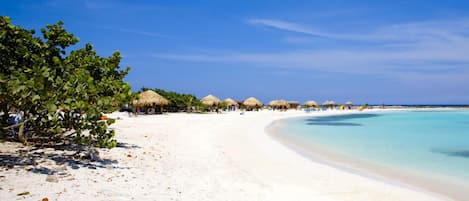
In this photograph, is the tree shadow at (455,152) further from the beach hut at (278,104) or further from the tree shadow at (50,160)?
the beach hut at (278,104)

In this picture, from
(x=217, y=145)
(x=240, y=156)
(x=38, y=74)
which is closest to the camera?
(x=38, y=74)

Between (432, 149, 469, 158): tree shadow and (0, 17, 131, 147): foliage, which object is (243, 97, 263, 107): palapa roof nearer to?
(432, 149, 469, 158): tree shadow

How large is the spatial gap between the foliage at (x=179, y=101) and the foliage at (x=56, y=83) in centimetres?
1891

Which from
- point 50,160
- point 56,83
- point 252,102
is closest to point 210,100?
point 252,102

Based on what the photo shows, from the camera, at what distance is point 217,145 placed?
834 cm

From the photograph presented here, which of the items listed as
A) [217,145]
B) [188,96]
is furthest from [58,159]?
[188,96]

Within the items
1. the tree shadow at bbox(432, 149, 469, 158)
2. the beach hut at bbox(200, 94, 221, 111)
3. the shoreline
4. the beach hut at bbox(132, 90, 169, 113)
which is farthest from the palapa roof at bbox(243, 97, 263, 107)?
the shoreline

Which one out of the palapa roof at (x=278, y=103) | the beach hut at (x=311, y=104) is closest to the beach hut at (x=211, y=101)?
the palapa roof at (x=278, y=103)

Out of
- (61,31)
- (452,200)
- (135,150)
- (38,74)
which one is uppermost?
(61,31)

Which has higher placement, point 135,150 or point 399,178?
point 135,150

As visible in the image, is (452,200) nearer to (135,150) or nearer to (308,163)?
(308,163)

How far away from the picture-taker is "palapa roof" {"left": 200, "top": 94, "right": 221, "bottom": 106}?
30289mm

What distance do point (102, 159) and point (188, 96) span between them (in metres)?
21.9

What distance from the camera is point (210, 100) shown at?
30.7m
